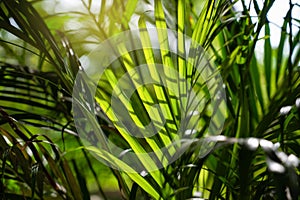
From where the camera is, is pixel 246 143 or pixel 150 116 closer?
pixel 246 143

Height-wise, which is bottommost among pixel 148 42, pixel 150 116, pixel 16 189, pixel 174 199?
pixel 16 189

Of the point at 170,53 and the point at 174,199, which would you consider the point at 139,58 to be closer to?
the point at 170,53

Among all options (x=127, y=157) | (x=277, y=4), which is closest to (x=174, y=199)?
(x=127, y=157)

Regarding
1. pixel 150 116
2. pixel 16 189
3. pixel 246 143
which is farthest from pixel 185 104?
pixel 16 189

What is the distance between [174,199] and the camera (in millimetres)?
682

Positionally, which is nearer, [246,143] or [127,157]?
[246,143]

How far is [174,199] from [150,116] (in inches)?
4.9

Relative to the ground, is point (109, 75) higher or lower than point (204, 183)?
higher

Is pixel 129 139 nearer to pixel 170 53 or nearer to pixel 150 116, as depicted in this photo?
pixel 150 116

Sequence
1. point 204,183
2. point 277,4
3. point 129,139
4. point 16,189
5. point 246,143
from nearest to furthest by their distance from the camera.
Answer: point 246,143 → point 129,139 → point 277,4 → point 204,183 → point 16,189

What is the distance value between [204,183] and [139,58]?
0.28m

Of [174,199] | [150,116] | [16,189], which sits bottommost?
[16,189]

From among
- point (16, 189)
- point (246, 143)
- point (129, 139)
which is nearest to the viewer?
point (246, 143)

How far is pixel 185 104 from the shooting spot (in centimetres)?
71
